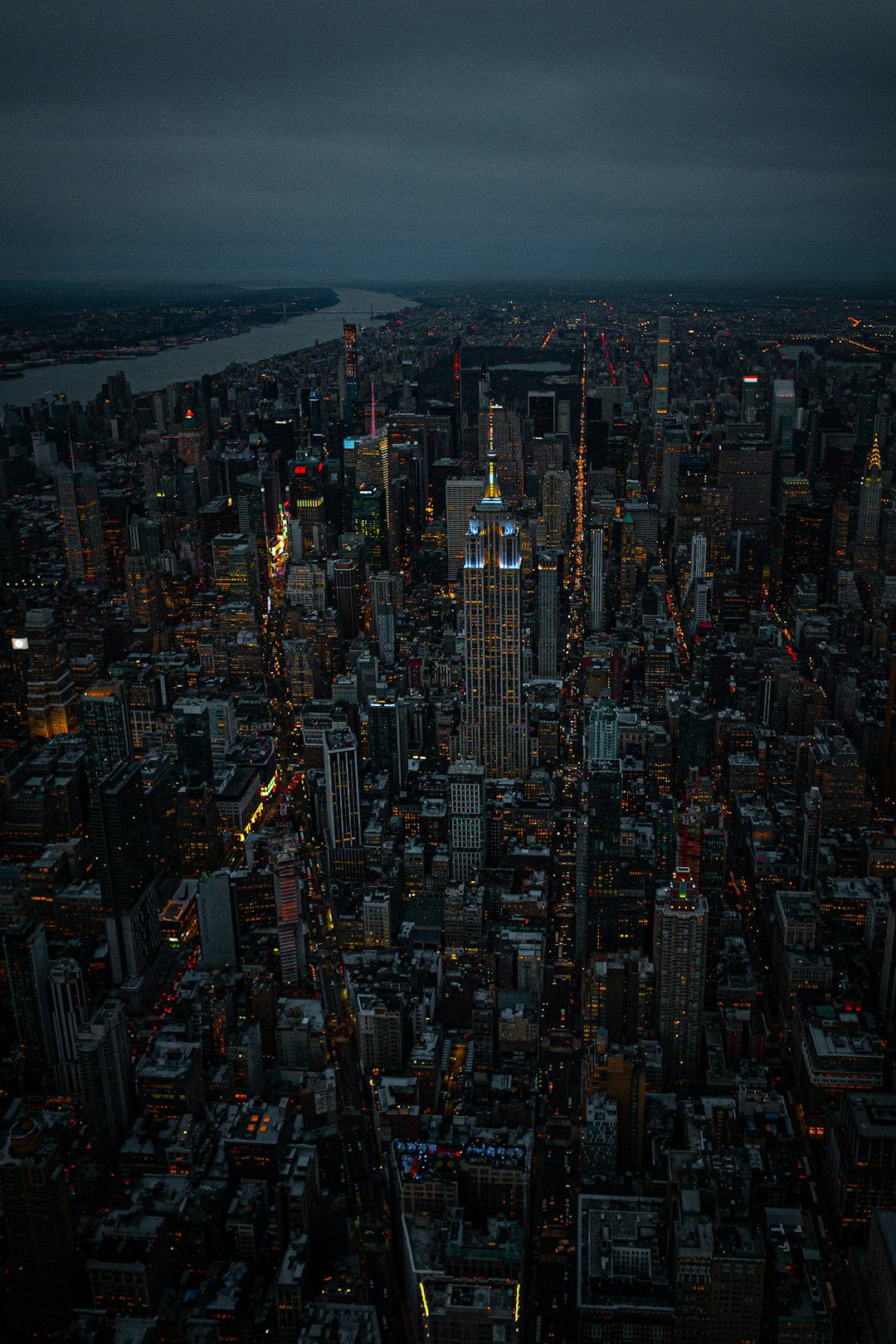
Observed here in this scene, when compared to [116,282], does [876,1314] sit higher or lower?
lower

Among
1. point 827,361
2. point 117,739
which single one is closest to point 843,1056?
point 117,739

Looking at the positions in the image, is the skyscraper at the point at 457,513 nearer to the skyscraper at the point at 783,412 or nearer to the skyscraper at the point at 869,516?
the skyscraper at the point at 783,412

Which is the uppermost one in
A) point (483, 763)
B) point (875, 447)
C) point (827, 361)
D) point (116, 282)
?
point (116, 282)

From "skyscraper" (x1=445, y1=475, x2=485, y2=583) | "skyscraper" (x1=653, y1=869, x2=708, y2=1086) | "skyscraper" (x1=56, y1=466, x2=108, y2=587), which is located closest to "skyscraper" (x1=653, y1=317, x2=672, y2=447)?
"skyscraper" (x1=445, y1=475, x2=485, y2=583)

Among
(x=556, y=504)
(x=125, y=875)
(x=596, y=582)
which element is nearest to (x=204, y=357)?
(x=596, y=582)

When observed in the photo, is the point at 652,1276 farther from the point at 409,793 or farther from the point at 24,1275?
the point at 409,793

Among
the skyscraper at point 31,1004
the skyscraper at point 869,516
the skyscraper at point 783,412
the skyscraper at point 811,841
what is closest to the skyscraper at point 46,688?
the skyscraper at point 31,1004

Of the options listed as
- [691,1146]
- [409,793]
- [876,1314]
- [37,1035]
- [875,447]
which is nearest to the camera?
[876,1314]

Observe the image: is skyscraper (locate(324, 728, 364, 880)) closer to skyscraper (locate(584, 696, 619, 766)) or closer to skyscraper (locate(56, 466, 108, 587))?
skyscraper (locate(584, 696, 619, 766))
